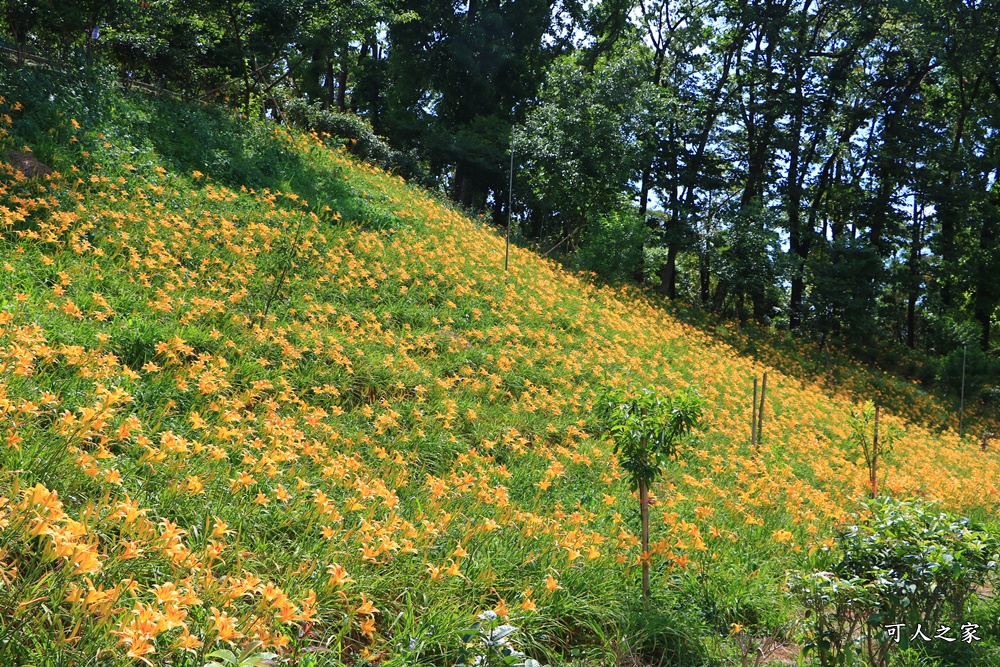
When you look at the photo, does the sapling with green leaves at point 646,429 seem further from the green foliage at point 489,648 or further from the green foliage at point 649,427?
the green foliage at point 489,648

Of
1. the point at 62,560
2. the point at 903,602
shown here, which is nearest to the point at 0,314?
the point at 62,560

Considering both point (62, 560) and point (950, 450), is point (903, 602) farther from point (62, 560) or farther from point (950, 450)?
point (950, 450)

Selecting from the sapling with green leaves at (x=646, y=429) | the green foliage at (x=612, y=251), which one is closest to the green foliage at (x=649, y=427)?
the sapling with green leaves at (x=646, y=429)

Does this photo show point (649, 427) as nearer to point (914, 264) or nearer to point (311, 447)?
point (311, 447)

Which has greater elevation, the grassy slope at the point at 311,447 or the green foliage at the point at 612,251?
the green foliage at the point at 612,251

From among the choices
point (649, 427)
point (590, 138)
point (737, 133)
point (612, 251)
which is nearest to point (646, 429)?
point (649, 427)

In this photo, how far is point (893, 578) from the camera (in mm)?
3291

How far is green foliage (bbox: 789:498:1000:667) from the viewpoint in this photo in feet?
10.3

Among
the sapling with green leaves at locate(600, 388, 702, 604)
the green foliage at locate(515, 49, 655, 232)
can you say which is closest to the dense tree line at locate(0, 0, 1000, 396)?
the green foliage at locate(515, 49, 655, 232)

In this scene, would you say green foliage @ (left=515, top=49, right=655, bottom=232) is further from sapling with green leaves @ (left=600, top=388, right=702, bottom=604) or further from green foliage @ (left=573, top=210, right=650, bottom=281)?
sapling with green leaves @ (left=600, top=388, right=702, bottom=604)

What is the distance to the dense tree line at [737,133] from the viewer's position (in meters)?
18.4

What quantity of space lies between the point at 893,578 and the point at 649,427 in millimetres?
1419

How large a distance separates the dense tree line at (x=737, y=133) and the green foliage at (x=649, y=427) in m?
12.9

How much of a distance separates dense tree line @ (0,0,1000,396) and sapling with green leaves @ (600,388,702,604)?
42.1 feet
